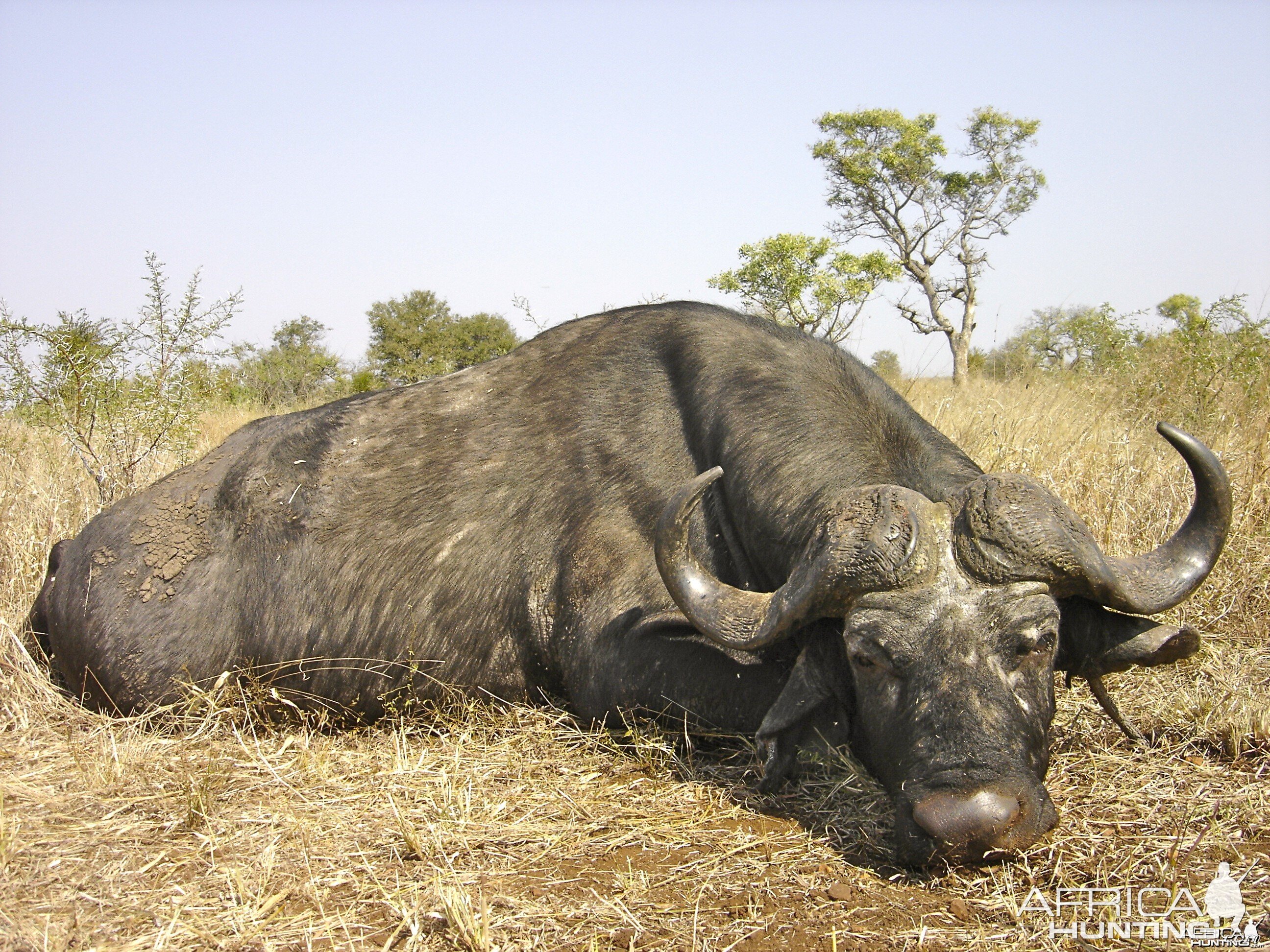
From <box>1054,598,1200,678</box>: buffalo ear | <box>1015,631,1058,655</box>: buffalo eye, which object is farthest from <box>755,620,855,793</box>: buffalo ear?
<box>1054,598,1200,678</box>: buffalo ear

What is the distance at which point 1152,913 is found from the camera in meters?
2.54

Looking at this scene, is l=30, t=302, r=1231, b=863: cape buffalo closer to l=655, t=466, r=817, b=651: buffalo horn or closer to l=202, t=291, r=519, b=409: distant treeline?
l=655, t=466, r=817, b=651: buffalo horn

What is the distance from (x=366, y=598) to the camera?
14.1ft

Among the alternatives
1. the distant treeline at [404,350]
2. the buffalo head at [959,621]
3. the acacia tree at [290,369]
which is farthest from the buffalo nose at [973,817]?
the distant treeline at [404,350]

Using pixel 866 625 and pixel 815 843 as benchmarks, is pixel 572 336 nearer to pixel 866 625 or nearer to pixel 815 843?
pixel 866 625

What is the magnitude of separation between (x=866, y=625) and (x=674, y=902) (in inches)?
38.6

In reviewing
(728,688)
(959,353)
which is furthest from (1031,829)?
(959,353)

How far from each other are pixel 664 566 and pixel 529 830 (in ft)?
3.13

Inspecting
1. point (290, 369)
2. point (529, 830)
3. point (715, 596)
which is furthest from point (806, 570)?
point (290, 369)

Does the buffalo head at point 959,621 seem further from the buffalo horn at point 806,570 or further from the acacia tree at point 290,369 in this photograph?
the acacia tree at point 290,369

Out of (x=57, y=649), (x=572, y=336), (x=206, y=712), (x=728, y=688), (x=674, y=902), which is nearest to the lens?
(x=674, y=902)

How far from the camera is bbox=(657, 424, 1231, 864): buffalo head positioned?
8.68 feet

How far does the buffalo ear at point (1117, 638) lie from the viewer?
10.5ft

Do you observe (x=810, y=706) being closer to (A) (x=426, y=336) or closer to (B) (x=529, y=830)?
(B) (x=529, y=830)
